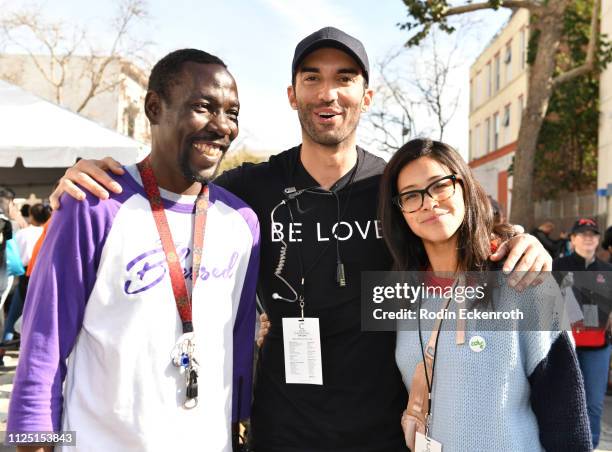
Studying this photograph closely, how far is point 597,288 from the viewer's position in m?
5.58

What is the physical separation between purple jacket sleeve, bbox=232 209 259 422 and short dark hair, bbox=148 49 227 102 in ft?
1.87

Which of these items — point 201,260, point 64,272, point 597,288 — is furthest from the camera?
point 597,288

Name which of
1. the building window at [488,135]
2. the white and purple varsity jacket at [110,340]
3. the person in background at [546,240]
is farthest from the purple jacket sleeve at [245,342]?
the building window at [488,135]

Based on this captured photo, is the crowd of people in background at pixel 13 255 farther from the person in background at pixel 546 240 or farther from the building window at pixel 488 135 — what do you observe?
the building window at pixel 488 135

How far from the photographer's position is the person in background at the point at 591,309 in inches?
194

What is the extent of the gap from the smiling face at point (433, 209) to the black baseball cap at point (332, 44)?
0.70 meters

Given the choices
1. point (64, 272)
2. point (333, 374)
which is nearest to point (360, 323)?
point (333, 374)

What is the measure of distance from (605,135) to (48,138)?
53.6 feet

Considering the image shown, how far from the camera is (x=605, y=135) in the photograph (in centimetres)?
1775

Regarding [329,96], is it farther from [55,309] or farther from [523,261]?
[55,309]

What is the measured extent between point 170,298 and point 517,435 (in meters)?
1.21

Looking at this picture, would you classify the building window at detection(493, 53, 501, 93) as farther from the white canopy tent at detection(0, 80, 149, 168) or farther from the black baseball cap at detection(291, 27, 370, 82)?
the black baseball cap at detection(291, 27, 370, 82)

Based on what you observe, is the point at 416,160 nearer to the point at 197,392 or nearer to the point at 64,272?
the point at 197,392

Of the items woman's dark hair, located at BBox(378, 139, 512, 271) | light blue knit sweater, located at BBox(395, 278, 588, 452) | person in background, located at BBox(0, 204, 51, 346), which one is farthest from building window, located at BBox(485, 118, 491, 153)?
light blue knit sweater, located at BBox(395, 278, 588, 452)
